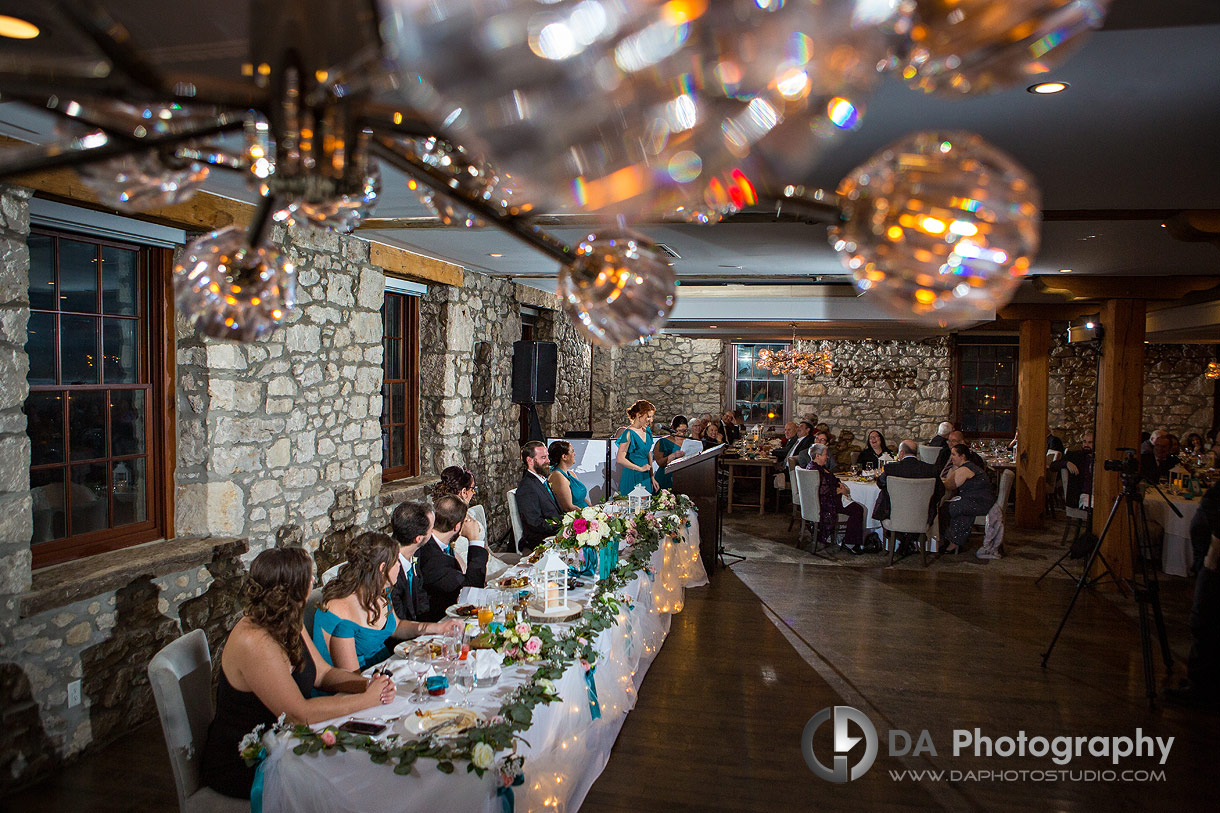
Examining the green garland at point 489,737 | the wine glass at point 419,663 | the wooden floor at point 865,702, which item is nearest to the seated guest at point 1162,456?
the wooden floor at point 865,702

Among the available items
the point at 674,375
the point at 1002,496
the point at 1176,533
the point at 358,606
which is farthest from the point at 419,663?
the point at 674,375

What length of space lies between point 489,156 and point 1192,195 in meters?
4.67

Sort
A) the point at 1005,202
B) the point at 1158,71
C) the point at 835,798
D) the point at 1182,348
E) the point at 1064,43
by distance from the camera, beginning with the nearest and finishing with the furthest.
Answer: the point at 1064,43 < the point at 1005,202 < the point at 1158,71 < the point at 835,798 < the point at 1182,348

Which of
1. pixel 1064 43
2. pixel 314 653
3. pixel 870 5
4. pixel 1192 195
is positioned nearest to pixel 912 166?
pixel 1064 43

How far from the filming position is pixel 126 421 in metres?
3.92

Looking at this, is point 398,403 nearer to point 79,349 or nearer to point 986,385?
point 79,349

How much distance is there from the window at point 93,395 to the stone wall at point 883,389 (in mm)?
10236

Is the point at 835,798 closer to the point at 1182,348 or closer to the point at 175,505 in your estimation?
the point at 175,505

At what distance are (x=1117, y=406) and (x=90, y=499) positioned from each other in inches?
302

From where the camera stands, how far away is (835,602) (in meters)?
6.18

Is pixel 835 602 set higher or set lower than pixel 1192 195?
lower

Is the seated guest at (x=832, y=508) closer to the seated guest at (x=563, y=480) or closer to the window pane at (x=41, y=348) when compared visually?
the seated guest at (x=563, y=480)

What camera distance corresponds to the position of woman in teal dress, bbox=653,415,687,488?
748cm

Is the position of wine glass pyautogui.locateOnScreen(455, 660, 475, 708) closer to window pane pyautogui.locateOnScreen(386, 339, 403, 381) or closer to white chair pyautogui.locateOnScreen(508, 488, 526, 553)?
white chair pyautogui.locateOnScreen(508, 488, 526, 553)
